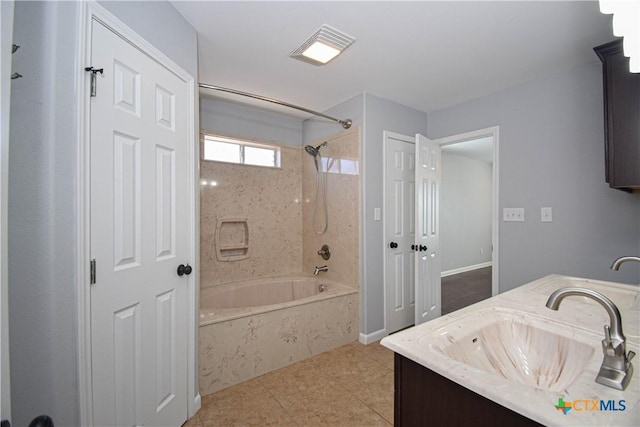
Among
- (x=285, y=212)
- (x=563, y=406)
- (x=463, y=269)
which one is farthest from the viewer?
(x=463, y=269)

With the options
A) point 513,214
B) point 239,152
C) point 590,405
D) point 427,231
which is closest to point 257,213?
point 239,152

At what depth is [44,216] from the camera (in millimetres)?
960

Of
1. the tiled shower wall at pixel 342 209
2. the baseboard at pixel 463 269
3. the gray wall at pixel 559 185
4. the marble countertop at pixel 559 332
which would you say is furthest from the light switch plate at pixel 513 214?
the baseboard at pixel 463 269

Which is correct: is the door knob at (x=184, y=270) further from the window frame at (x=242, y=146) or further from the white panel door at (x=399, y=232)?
the white panel door at (x=399, y=232)

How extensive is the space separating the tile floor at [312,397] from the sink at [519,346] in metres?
0.95

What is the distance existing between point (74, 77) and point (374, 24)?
1579 mm

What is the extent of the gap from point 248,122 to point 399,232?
7.05 ft

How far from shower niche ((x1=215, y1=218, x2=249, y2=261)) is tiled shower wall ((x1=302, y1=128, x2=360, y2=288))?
2.67 ft

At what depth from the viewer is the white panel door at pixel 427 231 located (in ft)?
8.89

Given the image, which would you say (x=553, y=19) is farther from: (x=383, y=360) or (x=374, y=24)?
(x=383, y=360)

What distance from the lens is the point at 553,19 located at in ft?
5.47

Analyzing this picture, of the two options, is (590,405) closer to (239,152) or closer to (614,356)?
(614,356)

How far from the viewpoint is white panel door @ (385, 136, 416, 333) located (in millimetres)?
2889

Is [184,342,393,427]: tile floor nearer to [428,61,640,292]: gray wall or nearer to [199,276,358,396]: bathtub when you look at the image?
[199,276,358,396]: bathtub
